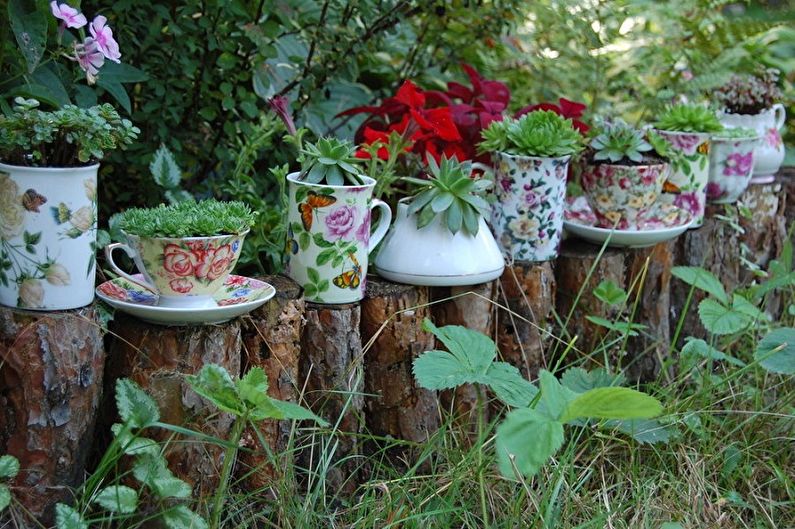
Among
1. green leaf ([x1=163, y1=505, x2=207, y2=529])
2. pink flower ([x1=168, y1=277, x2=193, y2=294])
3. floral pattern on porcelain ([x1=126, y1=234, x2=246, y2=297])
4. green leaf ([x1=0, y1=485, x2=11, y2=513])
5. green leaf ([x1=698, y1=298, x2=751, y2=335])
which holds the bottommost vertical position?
green leaf ([x1=163, y1=505, x2=207, y2=529])

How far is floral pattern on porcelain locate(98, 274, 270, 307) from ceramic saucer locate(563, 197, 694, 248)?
2.95 ft

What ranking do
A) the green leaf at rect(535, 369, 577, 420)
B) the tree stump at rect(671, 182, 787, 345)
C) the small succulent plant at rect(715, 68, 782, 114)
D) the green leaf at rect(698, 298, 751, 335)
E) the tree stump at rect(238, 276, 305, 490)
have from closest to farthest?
the green leaf at rect(535, 369, 577, 420) < the tree stump at rect(238, 276, 305, 490) < the green leaf at rect(698, 298, 751, 335) < the tree stump at rect(671, 182, 787, 345) < the small succulent plant at rect(715, 68, 782, 114)

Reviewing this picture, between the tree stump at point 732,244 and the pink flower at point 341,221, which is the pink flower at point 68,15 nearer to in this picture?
the pink flower at point 341,221

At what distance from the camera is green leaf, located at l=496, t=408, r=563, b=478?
1330 mm

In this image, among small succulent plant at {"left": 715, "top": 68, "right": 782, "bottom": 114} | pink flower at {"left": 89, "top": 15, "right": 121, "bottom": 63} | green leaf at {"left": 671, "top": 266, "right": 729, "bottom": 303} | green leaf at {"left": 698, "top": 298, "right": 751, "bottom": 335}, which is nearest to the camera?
pink flower at {"left": 89, "top": 15, "right": 121, "bottom": 63}

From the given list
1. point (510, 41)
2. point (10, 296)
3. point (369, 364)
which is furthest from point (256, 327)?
point (510, 41)

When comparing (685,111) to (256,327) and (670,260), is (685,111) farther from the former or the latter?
(256,327)

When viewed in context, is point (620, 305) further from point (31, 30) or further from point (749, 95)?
point (31, 30)

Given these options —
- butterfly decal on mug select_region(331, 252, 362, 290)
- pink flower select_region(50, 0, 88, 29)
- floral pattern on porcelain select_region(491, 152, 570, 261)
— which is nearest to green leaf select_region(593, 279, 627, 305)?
floral pattern on porcelain select_region(491, 152, 570, 261)

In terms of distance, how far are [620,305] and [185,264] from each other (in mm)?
1180

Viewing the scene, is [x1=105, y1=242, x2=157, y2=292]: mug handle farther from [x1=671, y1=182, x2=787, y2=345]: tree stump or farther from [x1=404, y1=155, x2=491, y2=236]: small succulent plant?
[x1=671, y1=182, x2=787, y2=345]: tree stump

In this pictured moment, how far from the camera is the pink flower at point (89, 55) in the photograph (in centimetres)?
157

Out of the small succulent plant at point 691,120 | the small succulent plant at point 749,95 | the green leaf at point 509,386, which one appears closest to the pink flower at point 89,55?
the green leaf at point 509,386

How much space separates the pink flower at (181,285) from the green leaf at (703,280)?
1.22 m
